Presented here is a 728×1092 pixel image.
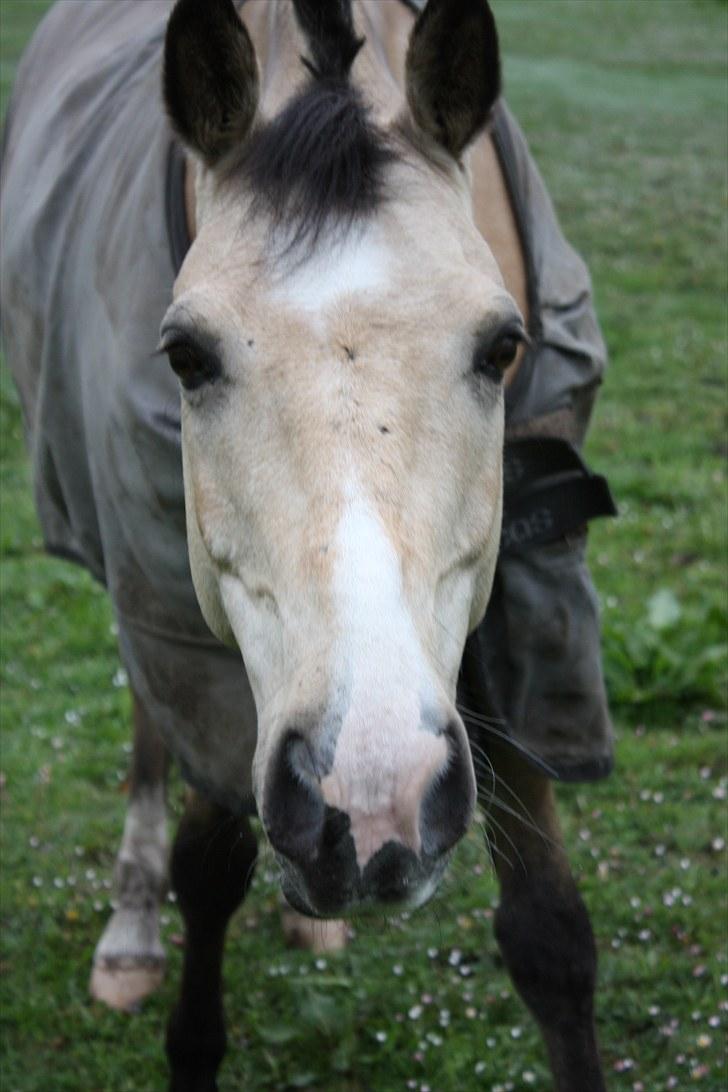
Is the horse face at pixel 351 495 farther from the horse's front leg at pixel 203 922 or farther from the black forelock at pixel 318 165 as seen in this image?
the horse's front leg at pixel 203 922

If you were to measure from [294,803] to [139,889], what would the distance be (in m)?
2.45

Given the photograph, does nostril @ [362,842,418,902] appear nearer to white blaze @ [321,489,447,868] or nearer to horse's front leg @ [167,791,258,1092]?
white blaze @ [321,489,447,868]

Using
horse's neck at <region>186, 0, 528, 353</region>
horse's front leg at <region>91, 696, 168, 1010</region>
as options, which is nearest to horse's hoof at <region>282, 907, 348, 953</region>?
horse's front leg at <region>91, 696, 168, 1010</region>

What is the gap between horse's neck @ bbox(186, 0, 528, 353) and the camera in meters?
2.75

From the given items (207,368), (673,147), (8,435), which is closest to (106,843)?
(207,368)

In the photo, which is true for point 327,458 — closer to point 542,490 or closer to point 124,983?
point 542,490

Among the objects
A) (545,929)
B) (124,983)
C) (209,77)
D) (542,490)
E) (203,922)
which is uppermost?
(209,77)

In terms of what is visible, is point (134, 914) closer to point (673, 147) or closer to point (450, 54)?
point (450, 54)

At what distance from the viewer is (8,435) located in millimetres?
7613

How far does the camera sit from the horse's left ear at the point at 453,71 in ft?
8.11

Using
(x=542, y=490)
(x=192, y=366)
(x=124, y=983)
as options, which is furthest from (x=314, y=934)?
(x=192, y=366)

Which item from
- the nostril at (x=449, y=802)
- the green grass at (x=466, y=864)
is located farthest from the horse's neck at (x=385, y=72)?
the nostril at (x=449, y=802)

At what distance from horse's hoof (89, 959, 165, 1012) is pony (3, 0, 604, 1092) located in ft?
1.68

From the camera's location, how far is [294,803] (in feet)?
6.20
